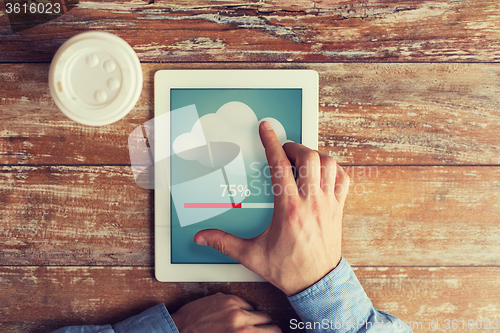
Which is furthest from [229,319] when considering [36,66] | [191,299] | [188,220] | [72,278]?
[36,66]

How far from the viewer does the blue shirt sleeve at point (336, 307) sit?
48 centimetres

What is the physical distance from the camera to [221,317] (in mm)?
536

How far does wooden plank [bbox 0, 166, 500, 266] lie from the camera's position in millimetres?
571

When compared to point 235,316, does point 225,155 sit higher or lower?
higher

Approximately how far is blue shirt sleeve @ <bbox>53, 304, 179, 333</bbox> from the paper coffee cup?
1.20ft

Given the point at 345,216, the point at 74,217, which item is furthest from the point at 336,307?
the point at 74,217

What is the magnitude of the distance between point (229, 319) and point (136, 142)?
1.25 ft

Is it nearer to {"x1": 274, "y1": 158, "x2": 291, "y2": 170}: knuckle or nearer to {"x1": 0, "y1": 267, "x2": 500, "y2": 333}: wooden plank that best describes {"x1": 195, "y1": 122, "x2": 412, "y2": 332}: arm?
{"x1": 274, "y1": 158, "x2": 291, "y2": 170}: knuckle

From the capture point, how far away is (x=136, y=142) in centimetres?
57

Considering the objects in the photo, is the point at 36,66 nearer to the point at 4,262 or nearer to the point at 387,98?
the point at 4,262

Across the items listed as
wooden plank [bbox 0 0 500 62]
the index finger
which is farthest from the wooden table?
the index finger

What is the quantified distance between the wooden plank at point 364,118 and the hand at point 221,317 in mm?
319

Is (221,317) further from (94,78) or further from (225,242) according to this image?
(94,78)

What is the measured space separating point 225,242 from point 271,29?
42cm
